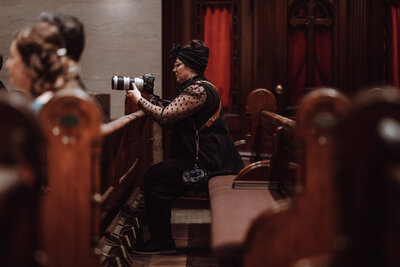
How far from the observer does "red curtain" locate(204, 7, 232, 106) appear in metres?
5.52

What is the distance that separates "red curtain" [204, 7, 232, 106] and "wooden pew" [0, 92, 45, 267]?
4155 mm

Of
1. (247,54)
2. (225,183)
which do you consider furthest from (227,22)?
(225,183)

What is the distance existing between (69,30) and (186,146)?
5.34 ft

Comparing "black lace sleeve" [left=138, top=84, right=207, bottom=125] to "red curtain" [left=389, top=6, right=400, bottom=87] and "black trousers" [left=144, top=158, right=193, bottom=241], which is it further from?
"red curtain" [left=389, top=6, right=400, bottom=87]

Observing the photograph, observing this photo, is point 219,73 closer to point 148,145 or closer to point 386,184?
point 148,145

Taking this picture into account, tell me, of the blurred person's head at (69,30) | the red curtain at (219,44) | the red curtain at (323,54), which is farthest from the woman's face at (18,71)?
the red curtain at (323,54)

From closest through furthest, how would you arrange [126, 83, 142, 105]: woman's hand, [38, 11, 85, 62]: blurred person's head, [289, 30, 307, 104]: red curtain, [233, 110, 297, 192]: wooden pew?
[38, 11, 85, 62]: blurred person's head, [233, 110, 297, 192]: wooden pew, [126, 83, 142, 105]: woman's hand, [289, 30, 307, 104]: red curtain

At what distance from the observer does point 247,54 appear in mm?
5543

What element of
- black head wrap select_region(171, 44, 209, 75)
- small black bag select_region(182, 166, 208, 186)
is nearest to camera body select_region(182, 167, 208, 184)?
small black bag select_region(182, 166, 208, 186)

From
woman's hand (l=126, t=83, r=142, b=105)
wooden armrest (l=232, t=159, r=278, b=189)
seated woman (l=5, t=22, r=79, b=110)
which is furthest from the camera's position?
woman's hand (l=126, t=83, r=142, b=105)

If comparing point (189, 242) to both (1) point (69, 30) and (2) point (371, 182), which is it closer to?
(1) point (69, 30)

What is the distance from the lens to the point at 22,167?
144 cm

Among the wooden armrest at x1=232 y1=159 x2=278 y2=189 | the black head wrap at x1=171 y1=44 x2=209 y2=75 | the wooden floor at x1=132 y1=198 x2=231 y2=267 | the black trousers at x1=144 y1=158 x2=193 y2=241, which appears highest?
the black head wrap at x1=171 y1=44 x2=209 y2=75

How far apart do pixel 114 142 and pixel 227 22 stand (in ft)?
9.44
